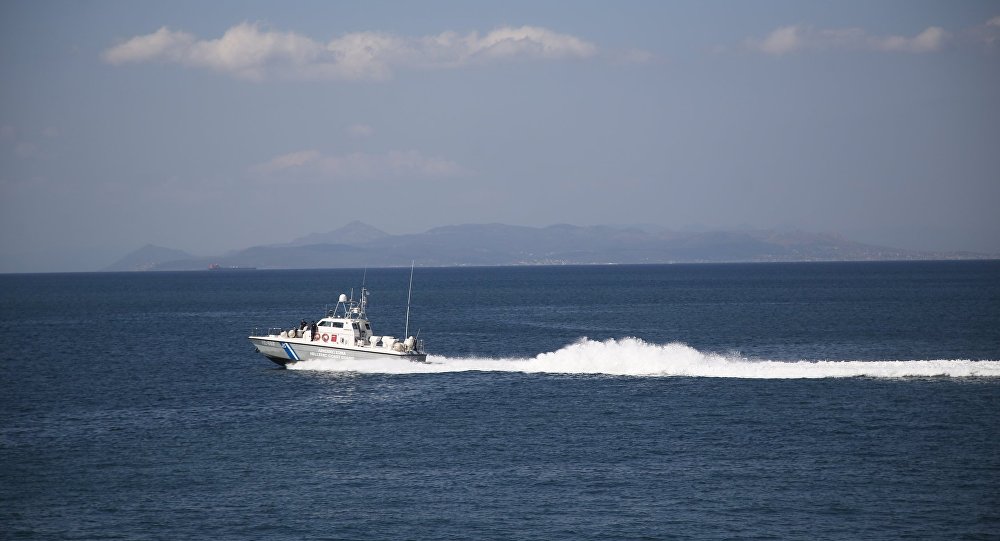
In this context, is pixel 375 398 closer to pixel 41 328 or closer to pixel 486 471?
pixel 486 471

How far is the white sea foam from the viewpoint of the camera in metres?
65.3

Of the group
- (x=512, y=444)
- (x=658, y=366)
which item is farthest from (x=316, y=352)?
(x=512, y=444)

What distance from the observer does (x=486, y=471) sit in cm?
4434

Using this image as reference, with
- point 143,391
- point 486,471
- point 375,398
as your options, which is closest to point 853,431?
point 486,471

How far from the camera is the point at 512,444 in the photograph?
162 ft

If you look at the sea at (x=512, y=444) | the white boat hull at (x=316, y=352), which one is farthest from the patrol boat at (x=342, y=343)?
the sea at (x=512, y=444)

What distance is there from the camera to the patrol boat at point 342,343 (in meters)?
71.1

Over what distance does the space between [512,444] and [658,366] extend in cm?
2343

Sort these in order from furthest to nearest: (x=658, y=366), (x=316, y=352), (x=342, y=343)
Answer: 1. (x=316, y=352)
2. (x=342, y=343)
3. (x=658, y=366)

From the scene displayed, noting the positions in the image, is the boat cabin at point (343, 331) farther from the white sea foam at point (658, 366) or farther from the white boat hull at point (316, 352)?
the white sea foam at point (658, 366)

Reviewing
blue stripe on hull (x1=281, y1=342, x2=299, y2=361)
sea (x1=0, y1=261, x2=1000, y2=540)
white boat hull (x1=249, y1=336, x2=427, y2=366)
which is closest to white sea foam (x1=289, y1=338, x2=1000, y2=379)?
sea (x1=0, y1=261, x2=1000, y2=540)

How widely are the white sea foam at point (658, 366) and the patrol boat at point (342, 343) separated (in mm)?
538

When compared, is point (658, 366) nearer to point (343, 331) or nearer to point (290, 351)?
point (343, 331)

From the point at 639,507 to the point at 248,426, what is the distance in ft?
82.6
